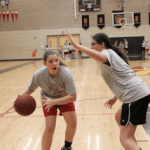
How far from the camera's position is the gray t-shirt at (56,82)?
2256mm

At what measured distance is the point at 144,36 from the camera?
19.6 meters

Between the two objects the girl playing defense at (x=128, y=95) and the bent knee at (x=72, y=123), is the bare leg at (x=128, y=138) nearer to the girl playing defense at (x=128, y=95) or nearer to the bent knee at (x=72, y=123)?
the girl playing defense at (x=128, y=95)

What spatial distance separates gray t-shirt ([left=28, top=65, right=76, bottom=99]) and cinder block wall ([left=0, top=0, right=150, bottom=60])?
700 inches

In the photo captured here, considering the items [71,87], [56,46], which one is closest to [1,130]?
[71,87]

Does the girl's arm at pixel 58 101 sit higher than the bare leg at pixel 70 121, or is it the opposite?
the girl's arm at pixel 58 101

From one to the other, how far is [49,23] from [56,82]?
18.7 metres

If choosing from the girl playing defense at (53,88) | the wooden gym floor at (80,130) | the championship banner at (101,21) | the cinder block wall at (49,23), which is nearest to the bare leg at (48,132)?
the girl playing defense at (53,88)

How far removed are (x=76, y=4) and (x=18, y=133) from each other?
18055 millimetres

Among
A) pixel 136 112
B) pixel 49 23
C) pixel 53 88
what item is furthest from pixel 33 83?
pixel 49 23

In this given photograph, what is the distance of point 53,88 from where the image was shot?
2.38 meters

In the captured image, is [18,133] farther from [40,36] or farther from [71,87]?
[40,36]

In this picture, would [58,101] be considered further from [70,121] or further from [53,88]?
[70,121]

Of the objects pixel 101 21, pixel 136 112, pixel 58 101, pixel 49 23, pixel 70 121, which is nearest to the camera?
pixel 136 112

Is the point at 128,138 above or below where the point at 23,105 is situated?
below
